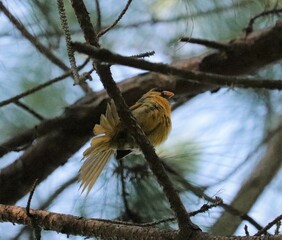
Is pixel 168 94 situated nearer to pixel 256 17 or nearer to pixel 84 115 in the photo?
pixel 84 115

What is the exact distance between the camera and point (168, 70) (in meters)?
0.85

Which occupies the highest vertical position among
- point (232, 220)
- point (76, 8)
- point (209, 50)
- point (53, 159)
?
point (209, 50)

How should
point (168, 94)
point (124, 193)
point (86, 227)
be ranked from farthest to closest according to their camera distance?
point (168, 94) < point (124, 193) < point (86, 227)

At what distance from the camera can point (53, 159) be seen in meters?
1.96

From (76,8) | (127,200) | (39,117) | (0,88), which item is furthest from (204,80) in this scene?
(0,88)

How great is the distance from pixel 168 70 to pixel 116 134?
0.85 meters

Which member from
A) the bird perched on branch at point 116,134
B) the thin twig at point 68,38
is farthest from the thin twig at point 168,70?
the bird perched on branch at point 116,134

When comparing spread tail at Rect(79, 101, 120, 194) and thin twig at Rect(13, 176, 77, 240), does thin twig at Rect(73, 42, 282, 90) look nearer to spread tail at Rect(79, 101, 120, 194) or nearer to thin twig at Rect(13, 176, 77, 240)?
spread tail at Rect(79, 101, 120, 194)

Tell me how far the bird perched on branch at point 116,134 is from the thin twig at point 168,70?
2.53ft

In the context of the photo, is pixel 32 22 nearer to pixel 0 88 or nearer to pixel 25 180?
pixel 0 88

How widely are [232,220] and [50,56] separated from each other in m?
0.82

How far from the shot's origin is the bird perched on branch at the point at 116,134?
1.67 metres

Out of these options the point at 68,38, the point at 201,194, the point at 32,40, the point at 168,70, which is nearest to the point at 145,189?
the point at 201,194

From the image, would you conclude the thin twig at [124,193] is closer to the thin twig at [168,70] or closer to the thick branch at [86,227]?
the thick branch at [86,227]
